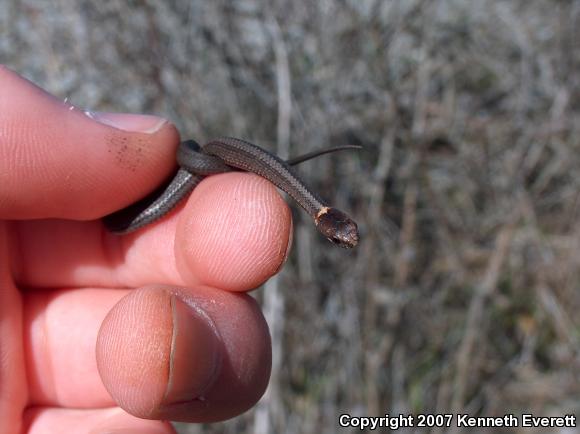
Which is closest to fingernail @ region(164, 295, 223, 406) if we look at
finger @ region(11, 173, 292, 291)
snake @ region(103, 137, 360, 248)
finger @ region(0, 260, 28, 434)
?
finger @ region(11, 173, 292, 291)

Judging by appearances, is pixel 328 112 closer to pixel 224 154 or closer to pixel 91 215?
pixel 224 154

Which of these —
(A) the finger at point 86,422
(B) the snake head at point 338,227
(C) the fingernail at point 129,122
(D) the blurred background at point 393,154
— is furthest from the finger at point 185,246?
(D) the blurred background at point 393,154

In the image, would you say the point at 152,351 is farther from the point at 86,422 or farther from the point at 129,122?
the point at 129,122

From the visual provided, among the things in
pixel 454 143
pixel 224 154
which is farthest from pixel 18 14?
pixel 454 143

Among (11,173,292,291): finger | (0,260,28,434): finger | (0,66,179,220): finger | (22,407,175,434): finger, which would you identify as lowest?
(22,407,175,434): finger

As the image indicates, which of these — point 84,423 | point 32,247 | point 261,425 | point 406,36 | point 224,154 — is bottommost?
point 261,425

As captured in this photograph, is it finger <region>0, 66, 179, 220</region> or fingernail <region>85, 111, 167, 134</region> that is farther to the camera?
fingernail <region>85, 111, 167, 134</region>

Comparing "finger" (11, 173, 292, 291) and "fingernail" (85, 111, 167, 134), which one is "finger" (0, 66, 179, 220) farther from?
"finger" (11, 173, 292, 291)

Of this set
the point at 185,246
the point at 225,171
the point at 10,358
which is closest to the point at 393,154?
the point at 225,171
